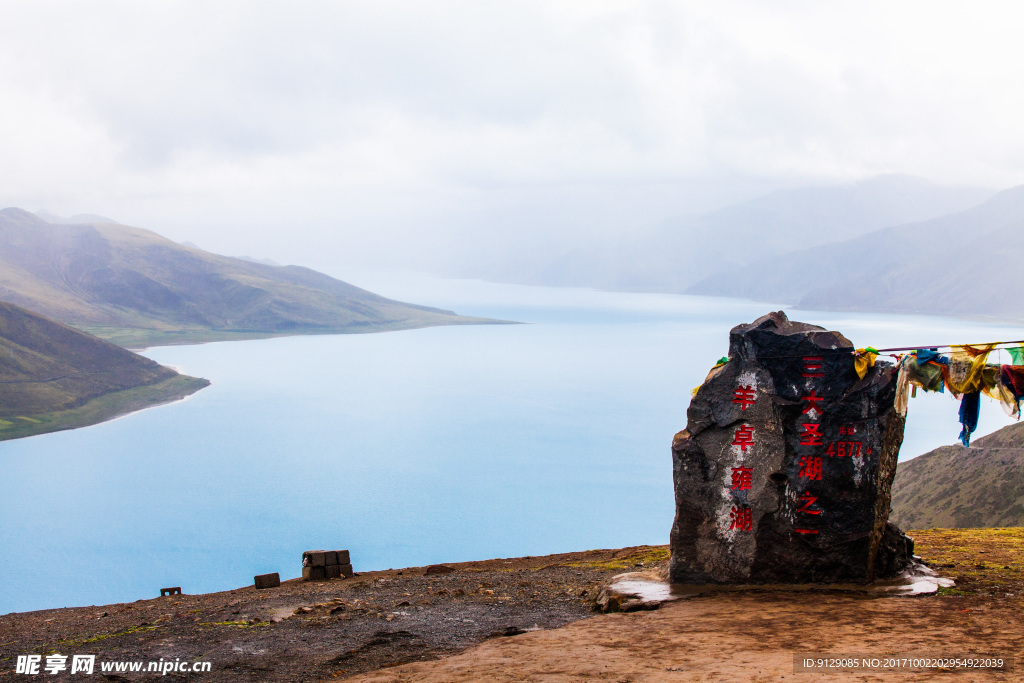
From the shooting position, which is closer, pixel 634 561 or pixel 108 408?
pixel 634 561

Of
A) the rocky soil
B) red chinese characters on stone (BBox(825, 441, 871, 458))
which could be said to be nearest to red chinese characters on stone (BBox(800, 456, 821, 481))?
red chinese characters on stone (BBox(825, 441, 871, 458))

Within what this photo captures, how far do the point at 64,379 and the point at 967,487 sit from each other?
2796 inches

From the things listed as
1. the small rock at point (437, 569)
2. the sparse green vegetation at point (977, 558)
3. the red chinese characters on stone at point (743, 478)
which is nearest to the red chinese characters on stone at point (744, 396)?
the red chinese characters on stone at point (743, 478)

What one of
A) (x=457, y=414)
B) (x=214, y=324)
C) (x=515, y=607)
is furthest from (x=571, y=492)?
(x=214, y=324)

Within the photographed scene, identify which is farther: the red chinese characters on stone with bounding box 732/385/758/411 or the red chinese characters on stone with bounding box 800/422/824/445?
the red chinese characters on stone with bounding box 732/385/758/411

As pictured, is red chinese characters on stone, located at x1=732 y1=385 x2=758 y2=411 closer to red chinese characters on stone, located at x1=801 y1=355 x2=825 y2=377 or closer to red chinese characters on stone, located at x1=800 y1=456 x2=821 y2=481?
red chinese characters on stone, located at x1=801 y1=355 x2=825 y2=377

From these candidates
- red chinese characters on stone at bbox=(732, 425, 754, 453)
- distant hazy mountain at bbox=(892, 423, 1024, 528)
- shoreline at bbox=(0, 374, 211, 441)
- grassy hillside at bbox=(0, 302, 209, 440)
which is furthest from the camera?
grassy hillside at bbox=(0, 302, 209, 440)

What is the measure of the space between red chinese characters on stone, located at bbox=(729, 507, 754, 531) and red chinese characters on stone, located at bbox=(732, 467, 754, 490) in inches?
10.9

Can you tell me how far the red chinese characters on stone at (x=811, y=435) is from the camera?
398 inches

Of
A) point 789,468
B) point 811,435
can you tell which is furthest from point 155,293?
point 811,435

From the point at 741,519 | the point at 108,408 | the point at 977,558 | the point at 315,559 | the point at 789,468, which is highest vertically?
the point at 108,408

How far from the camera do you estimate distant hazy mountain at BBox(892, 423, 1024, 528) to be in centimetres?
2903

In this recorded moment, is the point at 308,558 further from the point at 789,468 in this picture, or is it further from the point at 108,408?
the point at 108,408

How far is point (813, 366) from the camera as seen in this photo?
1019cm
